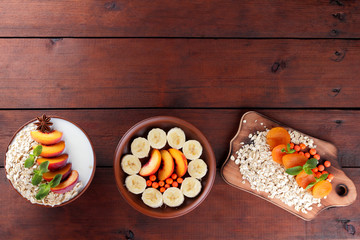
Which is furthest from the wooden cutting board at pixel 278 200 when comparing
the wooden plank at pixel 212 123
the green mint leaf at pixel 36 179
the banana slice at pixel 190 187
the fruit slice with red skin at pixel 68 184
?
the green mint leaf at pixel 36 179

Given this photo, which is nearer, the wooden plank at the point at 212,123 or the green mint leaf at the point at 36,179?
the green mint leaf at the point at 36,179

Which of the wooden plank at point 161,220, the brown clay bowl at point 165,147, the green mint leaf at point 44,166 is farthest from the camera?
the wooden plank at point 161,220

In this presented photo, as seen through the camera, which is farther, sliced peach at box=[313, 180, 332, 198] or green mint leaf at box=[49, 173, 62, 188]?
sliced peach at box=[313, 180, 332, 198]

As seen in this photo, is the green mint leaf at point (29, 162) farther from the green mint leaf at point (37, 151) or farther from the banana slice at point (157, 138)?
the banana slice at point (157, 138)

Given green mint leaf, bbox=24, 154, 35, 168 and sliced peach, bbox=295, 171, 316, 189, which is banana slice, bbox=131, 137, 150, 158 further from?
sliced peach, bbox=295, 171, 316, 189

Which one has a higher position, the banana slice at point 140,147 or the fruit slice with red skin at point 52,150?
the fruit slice with red skin at point 52,150

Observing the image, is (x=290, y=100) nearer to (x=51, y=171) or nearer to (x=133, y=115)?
(x=133, y=115)

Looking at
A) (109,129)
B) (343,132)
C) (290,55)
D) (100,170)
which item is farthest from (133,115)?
(343,132)

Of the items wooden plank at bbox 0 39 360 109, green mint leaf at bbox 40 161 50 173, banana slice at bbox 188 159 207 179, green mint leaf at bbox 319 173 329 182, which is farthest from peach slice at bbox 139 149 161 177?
green mint leaf at bbox 319 173 329 182
